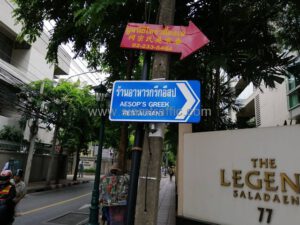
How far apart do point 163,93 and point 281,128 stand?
2729 millimetres

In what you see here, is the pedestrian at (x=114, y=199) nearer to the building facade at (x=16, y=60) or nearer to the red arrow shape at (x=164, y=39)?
the red arrow shape at (x=164, y=39)

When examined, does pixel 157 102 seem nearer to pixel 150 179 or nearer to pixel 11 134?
pixel 150 179

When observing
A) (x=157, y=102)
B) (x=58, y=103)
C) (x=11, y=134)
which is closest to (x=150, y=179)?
(x=157, y=102)

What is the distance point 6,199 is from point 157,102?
12.1ft

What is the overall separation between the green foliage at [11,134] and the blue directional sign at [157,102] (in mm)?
19833

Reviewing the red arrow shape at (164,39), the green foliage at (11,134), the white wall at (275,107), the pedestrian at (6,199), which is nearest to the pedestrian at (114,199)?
the pedestrian at (6,199)

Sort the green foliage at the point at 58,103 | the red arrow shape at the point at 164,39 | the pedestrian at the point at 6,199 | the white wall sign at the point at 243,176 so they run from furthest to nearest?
the green foliage at the point at 58,103 < the pedestrian at the point at 6,199 < the white wall sign at the point at 243,176 < the red arrow shape at the point at 164,39

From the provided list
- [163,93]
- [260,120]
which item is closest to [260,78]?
[163,93]

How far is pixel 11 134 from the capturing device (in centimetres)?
2148

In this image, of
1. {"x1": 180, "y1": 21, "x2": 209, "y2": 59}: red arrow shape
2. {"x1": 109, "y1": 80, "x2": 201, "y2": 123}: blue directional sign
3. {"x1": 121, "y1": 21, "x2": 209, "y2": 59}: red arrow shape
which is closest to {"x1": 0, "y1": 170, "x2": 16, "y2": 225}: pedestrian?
{"x1": 109, "y1": 80, "x2": 201, "y2": 123}: blue directional sign

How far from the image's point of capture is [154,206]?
126 inches

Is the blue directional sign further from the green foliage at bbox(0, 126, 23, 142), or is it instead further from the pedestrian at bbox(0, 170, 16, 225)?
the green foliage at bbox(0, 126, 23, 142)

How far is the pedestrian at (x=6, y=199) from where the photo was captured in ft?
17.8

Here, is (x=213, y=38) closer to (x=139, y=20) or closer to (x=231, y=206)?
(x=139, y=20)
